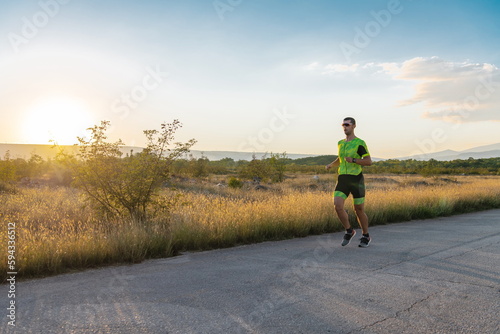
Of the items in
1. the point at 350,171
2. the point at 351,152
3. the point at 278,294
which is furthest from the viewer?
the point at 350,171

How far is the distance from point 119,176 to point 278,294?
5364 mm

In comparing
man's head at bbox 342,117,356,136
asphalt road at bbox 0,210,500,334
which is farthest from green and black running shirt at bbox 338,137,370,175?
asphalt road at bbox 0,210,500,334

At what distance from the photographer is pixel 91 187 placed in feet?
28.7

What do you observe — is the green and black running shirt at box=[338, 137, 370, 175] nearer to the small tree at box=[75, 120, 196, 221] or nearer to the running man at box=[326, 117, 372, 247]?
the running man at box=[326, 117, 372, 247]

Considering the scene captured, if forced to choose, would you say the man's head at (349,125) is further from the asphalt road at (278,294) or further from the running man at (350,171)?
the asphalt road at (278,294)

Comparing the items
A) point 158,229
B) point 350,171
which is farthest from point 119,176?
point 350,171

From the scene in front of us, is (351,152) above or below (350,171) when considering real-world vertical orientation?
above

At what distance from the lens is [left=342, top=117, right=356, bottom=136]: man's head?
294 inches

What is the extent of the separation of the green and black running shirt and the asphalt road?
1519 mm

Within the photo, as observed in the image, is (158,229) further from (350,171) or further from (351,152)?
(351,152)

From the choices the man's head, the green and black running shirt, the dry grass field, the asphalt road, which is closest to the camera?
→ the asphalt road

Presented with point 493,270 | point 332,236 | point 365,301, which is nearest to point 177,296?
point 365,301

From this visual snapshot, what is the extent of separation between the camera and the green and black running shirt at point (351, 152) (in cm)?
736

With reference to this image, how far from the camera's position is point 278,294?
14.9ft
